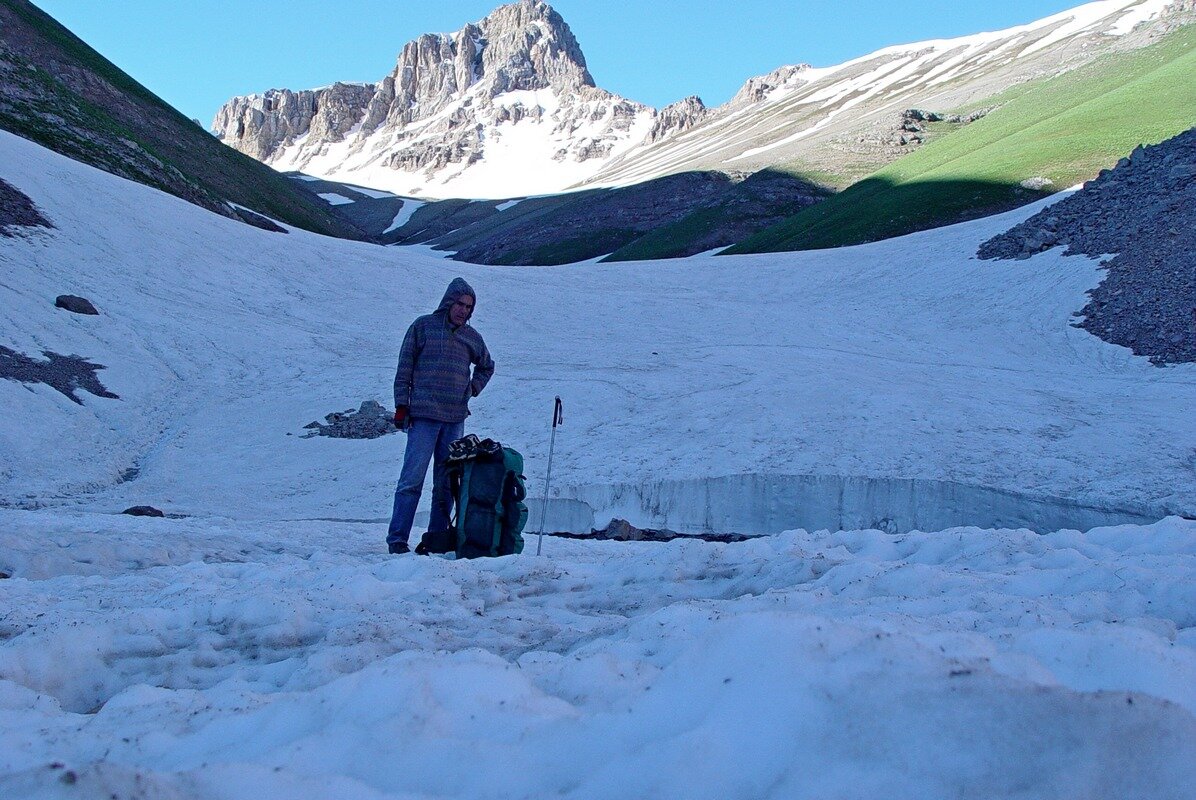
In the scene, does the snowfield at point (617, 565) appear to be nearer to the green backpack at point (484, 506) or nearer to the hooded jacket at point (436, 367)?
the green backpack at point (484, 506)

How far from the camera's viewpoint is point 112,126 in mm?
37250

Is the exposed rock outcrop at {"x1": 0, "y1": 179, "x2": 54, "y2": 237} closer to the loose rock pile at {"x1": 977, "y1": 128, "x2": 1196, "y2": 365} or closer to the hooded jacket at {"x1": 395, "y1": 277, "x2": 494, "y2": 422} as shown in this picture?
the hooded jacket at {"x1": 395, "y1": 277, "x2": 494, "y2": 422}

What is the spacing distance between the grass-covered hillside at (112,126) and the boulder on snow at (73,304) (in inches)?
593

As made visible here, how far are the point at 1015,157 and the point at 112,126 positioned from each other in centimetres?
3610

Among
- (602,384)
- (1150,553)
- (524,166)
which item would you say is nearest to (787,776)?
(1150,553)

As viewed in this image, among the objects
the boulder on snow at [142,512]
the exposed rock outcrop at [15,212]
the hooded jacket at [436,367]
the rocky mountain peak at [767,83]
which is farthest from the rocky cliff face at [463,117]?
the hooded jacket at [436,367]

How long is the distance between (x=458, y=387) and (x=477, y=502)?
3.48 ft

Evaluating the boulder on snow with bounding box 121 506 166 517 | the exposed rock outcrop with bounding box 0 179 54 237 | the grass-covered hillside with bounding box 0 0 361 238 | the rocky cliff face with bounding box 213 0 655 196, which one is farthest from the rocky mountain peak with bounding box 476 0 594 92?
the boulder on snow with bounding box 121 506 166 517

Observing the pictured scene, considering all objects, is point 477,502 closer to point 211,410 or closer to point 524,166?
point 211,410

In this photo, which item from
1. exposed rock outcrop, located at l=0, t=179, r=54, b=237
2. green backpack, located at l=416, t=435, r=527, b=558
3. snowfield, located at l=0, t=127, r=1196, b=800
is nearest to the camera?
snowfield, located at l=0, t=127, r=1196, b=800

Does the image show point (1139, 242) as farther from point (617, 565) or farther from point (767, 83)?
point (767, 83)

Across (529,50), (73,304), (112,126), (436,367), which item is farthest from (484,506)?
(529,50)

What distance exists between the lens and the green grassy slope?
30359 millimetres

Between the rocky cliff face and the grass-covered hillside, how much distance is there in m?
73.7
